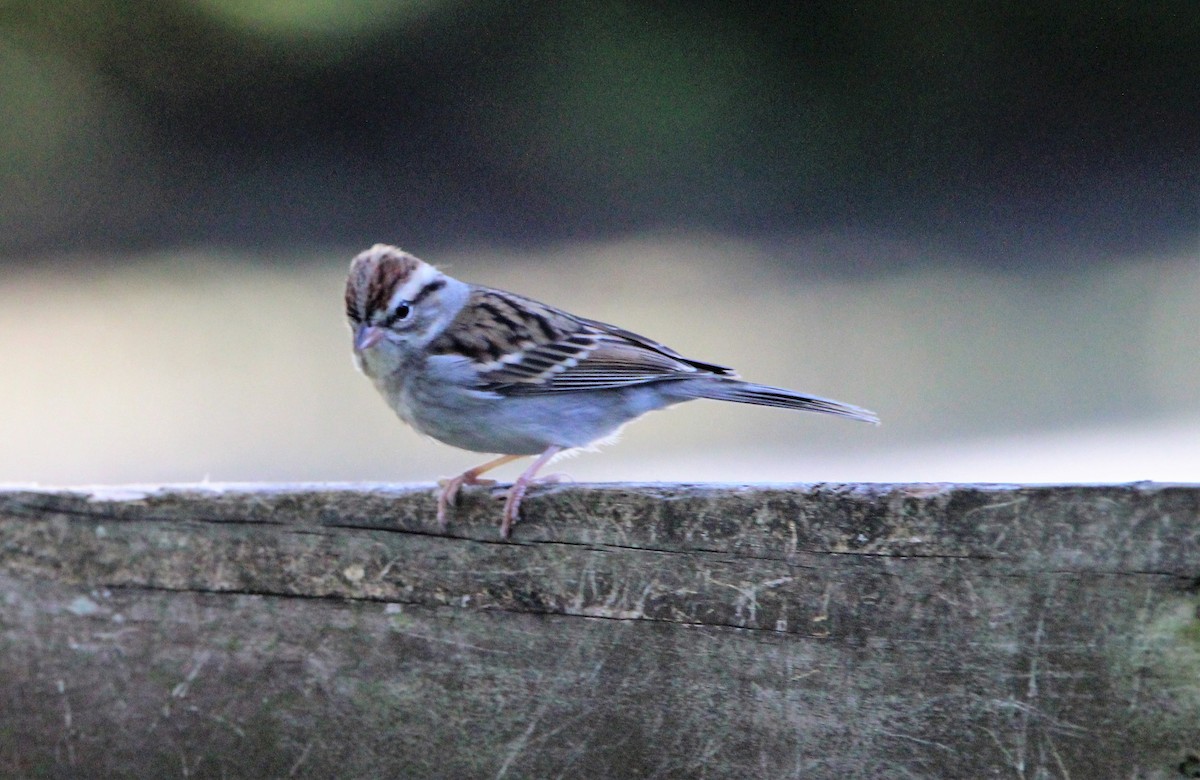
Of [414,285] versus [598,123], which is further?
[414,285]

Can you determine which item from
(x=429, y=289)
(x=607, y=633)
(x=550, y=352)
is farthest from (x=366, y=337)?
(x=607, y=633)

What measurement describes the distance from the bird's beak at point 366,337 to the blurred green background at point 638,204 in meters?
0.27

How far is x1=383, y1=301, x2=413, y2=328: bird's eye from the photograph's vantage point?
2.33m

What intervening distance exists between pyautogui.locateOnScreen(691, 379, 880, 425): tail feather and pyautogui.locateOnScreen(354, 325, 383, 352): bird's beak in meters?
0.63

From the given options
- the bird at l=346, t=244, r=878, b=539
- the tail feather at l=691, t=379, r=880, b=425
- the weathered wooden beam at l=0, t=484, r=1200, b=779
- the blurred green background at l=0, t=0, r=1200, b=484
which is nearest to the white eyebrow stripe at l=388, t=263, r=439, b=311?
the bird at l=346, t=244, r=878, b=539

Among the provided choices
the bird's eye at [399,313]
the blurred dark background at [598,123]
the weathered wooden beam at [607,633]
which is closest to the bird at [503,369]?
the bird's eye at [399,313]

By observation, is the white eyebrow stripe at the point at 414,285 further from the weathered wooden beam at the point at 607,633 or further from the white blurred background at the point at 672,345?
the weathered wooden beam at the point at 607,633

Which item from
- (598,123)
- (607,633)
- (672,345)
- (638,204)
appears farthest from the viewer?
(672,345)

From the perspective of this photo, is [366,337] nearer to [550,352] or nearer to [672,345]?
[550,352]

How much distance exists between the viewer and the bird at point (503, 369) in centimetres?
227

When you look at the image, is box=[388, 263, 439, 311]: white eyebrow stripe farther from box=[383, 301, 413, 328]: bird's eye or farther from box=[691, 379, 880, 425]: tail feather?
box=[691, 379, 880, 425]: tail feather

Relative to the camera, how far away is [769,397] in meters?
2.28

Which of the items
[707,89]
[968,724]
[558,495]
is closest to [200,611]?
[558,495]

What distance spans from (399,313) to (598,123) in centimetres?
52
